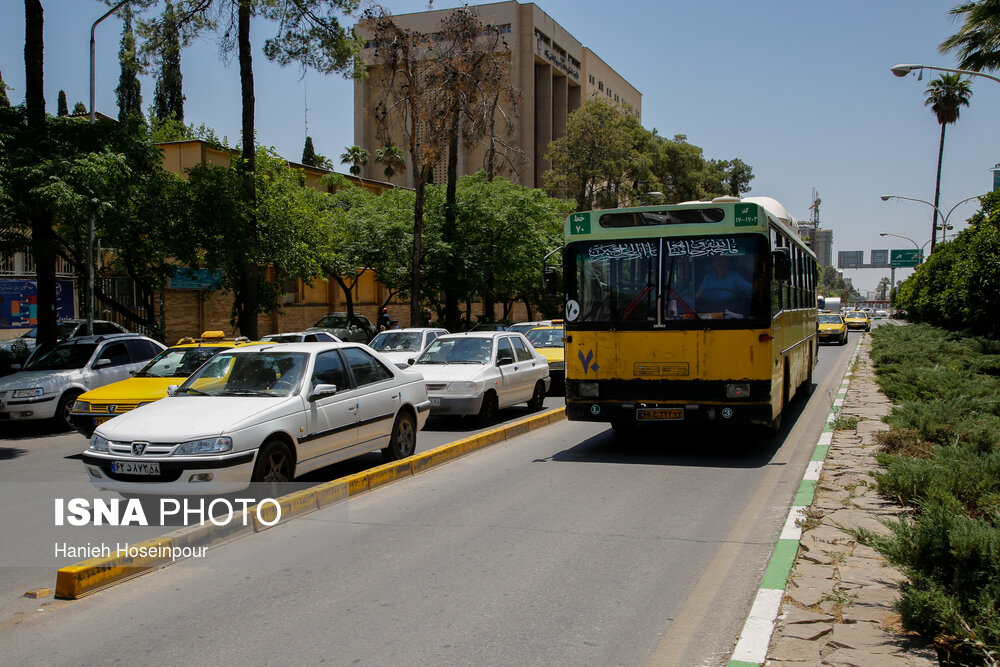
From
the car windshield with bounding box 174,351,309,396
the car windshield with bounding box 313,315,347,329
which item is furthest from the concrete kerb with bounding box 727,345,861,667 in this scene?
the car windshield with bounding box 313,315,347,329

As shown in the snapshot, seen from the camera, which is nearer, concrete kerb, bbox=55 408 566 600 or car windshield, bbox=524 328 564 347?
concrete kerb, bbox=55 408 566 600

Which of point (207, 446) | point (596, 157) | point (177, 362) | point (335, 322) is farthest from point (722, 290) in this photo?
point (596, 157)

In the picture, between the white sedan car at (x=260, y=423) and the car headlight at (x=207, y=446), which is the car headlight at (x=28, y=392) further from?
the car headlight at (x=207, y=446)

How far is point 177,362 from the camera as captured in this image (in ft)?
43.0

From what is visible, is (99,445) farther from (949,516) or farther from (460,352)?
(460,352)

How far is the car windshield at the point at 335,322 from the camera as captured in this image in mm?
33625

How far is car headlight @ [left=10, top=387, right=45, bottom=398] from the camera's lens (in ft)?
44.8

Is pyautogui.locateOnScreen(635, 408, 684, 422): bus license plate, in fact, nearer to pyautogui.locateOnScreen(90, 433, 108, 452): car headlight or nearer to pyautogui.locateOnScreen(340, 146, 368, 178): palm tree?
pyautogui.locateOnScreen(90, 433, 108, 452): car headlight

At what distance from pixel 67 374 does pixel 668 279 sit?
10432 millimetres

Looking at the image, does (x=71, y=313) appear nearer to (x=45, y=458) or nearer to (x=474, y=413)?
(x=45, y=458)

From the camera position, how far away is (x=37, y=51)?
16.3 m

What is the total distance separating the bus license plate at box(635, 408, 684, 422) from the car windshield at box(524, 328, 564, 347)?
9642 mm

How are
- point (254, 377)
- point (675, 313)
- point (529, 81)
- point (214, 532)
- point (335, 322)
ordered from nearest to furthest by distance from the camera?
point (214, 532) → point (254, 377) → point (675, 313) → point (335, 322) → point (529, 81)

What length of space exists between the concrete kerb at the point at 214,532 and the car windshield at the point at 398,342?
810cm
